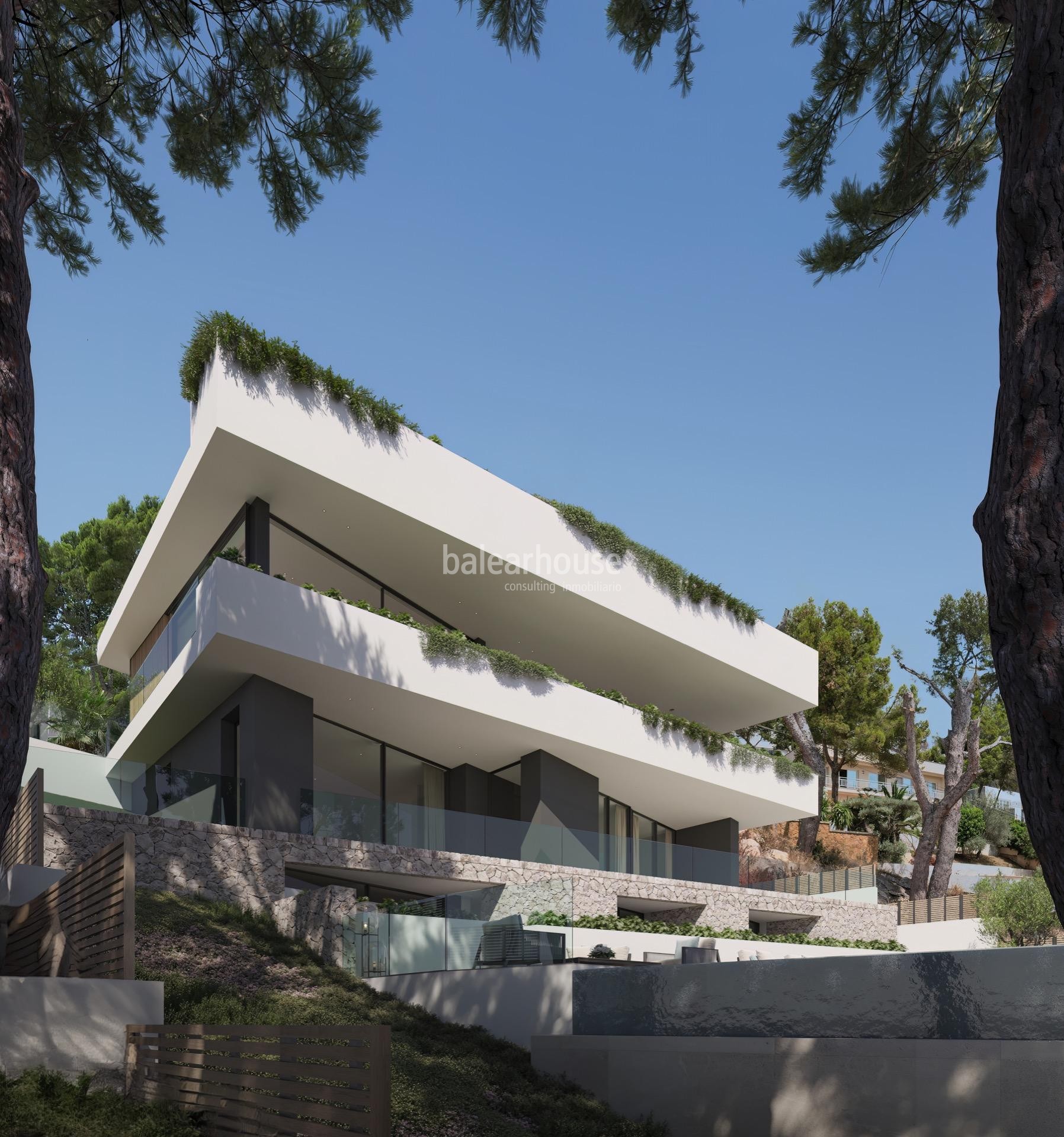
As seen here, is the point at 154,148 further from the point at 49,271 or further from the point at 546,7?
the point at 546,7

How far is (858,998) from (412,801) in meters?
16.1

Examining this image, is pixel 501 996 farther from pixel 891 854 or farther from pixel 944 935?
pixel 891 854

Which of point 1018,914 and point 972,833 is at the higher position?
point 972,833

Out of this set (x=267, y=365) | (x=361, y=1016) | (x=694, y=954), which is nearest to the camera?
(x=361, y=1016)

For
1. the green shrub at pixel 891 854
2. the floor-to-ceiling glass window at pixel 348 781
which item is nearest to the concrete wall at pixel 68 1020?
the floor-to-ceiling glass window at pixel 348 781

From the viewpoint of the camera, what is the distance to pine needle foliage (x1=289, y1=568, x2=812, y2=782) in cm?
1952

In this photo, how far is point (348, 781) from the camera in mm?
21234

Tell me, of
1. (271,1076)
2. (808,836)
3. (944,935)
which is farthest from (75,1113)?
(808,836)

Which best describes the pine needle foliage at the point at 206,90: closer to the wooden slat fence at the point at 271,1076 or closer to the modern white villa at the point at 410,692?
the wooden slat fence at the point at 271,1076

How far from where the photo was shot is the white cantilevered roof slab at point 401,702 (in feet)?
57.6

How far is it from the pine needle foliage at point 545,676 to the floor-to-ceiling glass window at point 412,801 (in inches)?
111

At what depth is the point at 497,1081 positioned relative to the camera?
9414 mm

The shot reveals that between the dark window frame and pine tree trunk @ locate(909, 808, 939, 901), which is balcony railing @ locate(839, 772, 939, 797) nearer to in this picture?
pine tree trunk @ locate(909, 808, 939, 901)

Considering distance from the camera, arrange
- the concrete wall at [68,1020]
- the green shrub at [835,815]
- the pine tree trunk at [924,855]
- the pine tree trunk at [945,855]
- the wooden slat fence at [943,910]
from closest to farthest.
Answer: the concrete wall at [68,1020]
the wooden slat fence at [943,910]
the pine tree trunk at [924,855]
the pine tree trunk at [945,855]
the green shrub at [835,815]
